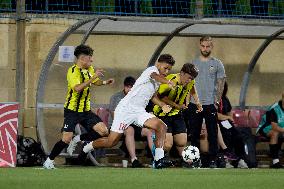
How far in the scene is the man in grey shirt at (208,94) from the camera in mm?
17969

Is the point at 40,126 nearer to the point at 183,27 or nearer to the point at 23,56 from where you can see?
the point at 23,56

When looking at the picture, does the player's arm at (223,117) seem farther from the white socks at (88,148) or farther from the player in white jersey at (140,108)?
the white socks at (88,148)

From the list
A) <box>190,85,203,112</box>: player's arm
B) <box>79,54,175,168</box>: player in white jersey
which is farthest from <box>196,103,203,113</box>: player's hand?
<box>79,54,175,168</box>: player in white jersey

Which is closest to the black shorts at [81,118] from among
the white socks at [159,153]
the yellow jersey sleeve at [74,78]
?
the yellow jersey sleeve at [74,78]

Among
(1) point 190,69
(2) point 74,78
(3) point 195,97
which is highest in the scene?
(1) point 190,69

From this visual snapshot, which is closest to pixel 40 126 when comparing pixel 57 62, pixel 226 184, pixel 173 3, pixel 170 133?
pixel 57 62

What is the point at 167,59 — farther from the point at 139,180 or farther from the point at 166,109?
the point at 139,180

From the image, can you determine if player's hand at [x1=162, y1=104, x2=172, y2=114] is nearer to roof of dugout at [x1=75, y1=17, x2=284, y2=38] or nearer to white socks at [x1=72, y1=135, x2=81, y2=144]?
white socks at [x1=72, y1=135, x2=81, y2=144]

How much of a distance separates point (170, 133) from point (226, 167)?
1229 mm

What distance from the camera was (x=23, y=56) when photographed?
19922 millimetres

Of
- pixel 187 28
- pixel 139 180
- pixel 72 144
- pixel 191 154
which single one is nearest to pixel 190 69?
pixel 191 154

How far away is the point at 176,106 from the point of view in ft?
58.4

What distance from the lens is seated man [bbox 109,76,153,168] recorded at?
17.8 m

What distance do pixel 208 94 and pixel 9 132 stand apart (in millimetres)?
3304
